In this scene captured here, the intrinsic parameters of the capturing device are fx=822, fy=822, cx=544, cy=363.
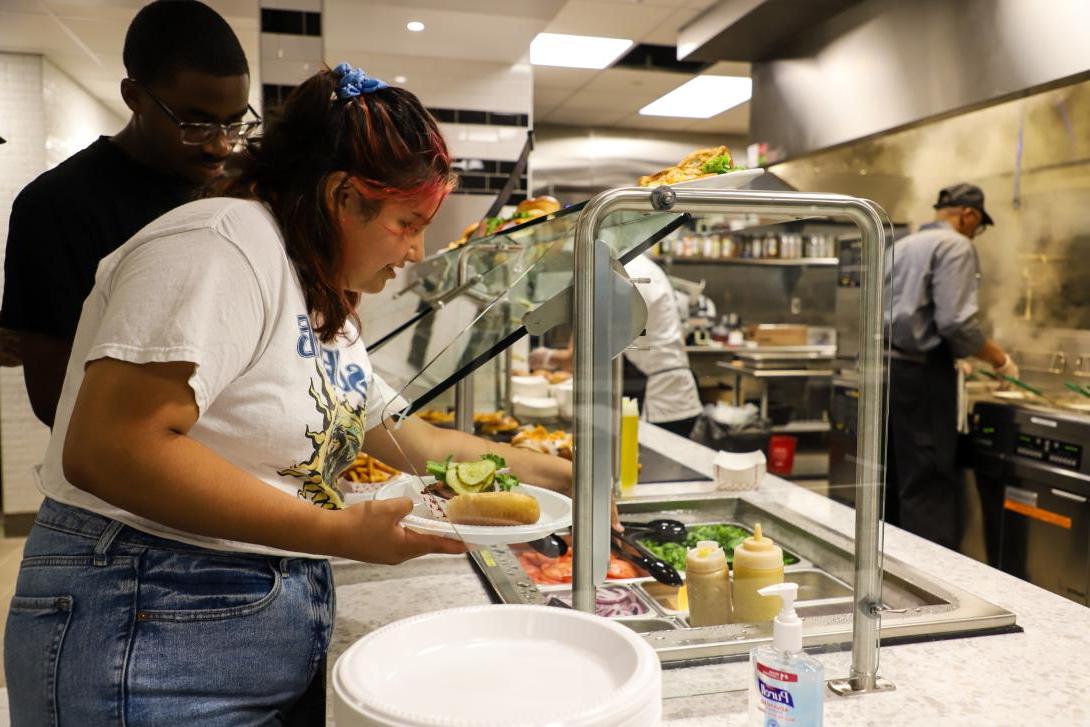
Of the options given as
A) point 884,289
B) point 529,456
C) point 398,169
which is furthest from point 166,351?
point 884,289

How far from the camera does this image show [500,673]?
0.85 m

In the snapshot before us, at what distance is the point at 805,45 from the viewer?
442 cm

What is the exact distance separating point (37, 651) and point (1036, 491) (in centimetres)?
369

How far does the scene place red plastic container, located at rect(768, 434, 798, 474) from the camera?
6.33 metres

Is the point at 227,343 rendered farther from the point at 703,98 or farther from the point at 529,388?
the point at 703,98

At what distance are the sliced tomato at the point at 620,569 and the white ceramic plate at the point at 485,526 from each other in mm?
444

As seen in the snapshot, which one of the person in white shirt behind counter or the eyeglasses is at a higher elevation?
the eyeglasses

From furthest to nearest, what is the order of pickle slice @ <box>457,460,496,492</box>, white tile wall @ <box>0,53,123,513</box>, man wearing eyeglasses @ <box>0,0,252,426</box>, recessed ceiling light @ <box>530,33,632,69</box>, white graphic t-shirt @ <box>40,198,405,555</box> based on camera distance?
recessed ceiling light @ <box>530,33,632,69</box> < white tile wall @ <box>0,53,123,513</box> < man wearing eyeglasses @ <box>0,0,252,426</box> < pickle slice @ <box>457,460,496,492</box> < white graphic t-shirt @ <box>40,198,405,555</box>

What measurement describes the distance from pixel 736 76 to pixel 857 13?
2637 mm

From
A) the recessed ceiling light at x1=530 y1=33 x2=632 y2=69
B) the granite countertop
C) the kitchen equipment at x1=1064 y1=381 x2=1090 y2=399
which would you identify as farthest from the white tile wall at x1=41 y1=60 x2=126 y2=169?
the kitchen equipment at x1=1064 y1=381 x2=1090 y2=399

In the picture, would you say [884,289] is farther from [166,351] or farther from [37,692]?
[37,692]

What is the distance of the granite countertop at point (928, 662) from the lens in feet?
3.58

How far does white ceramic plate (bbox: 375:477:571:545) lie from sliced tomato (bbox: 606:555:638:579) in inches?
17.5

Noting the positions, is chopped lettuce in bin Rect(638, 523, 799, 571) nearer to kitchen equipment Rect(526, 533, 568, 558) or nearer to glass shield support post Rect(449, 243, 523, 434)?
kitchen equipment Rect(526, 533, 568, 558)
